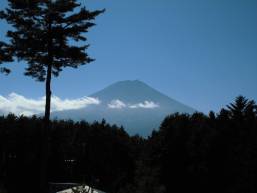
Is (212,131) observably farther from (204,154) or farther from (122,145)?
(122,145)

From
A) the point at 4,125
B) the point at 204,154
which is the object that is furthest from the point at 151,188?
the point at 4,125

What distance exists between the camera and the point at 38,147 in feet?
199

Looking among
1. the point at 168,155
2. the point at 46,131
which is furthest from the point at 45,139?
the point at 168,155

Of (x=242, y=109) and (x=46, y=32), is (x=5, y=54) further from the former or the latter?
(x=242, y=109)

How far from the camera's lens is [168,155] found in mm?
54812

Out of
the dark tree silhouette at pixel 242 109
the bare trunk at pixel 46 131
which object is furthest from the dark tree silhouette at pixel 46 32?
the dark tree silhouette at pixel 242 109

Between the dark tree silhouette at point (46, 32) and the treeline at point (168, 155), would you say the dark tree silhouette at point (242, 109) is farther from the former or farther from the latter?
the dark tree silhouette at point (46, 32)

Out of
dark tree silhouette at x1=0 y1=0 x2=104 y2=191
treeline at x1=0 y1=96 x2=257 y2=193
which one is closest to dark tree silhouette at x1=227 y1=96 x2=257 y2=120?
treeline at x1=0 y1=96 x2=257 y2=193

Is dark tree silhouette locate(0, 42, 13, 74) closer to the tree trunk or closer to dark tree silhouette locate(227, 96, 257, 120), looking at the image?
the tree trunk

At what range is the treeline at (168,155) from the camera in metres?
51.6

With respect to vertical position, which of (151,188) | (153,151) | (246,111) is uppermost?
(246,111)

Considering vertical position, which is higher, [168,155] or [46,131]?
[46,131]

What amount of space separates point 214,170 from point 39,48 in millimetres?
28762

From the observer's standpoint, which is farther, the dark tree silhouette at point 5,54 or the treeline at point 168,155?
the treeline at point 168,155
